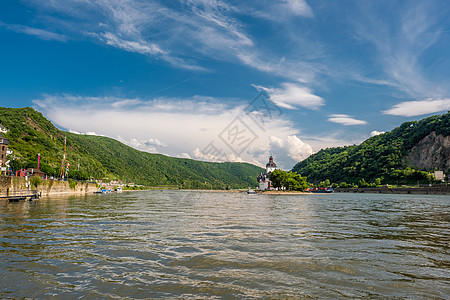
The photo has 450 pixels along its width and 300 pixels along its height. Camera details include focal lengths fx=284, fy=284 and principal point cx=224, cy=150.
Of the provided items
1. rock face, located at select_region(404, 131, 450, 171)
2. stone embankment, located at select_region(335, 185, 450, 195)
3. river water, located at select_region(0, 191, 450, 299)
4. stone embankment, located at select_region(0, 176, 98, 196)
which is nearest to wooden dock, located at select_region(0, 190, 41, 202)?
stone embankment, located at select_region(0, 176, 98, 196)

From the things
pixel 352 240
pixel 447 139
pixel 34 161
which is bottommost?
pixel 352 240

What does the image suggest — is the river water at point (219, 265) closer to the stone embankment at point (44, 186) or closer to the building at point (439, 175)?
the stone embankment at point (44, 186)

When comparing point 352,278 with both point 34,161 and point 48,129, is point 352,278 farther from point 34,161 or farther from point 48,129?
point 48,129

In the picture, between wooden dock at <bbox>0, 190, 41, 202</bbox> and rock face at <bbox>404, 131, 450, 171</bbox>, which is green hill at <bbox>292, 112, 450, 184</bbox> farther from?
wooden dock at <bbox>0, 190, 41, 202</bbox>

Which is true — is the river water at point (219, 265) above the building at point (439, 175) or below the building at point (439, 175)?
below

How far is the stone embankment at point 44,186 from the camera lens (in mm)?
44094

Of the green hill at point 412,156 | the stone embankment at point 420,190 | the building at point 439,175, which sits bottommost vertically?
the stone embankment at point 420,190

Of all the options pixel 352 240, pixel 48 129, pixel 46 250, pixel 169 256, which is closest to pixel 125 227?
pixel 46 250

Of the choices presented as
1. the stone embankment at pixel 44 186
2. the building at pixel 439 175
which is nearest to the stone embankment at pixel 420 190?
the building at pixel 439 175

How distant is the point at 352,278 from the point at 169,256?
6690 mm

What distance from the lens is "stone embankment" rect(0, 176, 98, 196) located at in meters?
44.1

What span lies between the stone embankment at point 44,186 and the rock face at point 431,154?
17469 cm

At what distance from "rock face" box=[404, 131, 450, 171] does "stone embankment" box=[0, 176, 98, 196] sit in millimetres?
174691

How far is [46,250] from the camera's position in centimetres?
1187
